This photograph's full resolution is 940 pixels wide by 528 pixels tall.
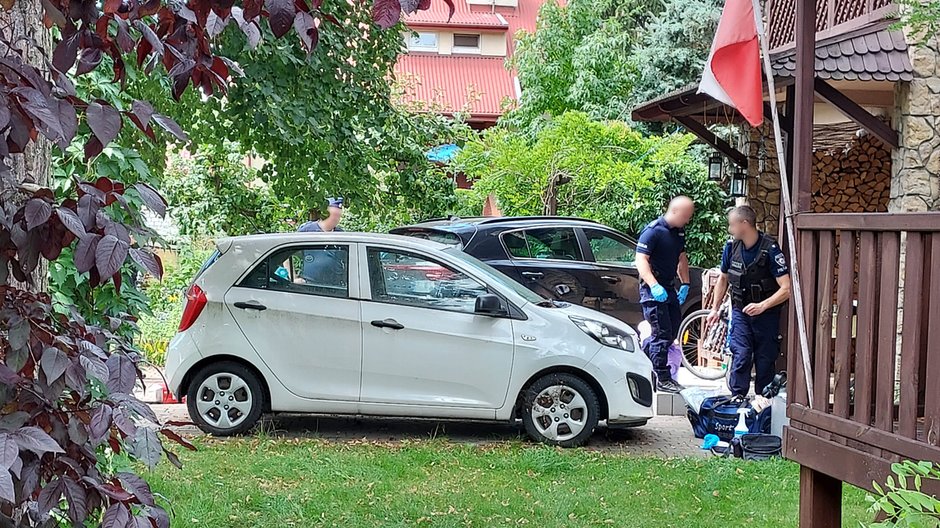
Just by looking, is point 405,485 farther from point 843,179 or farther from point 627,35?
point 627,35

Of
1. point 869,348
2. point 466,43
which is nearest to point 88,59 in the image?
point 869,348

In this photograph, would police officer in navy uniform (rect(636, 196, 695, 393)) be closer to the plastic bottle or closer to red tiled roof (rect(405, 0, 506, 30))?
the plastic bottle

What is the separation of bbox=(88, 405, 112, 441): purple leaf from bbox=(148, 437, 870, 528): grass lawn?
3.49 meters

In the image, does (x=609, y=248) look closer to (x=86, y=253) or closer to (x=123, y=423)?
(x=123, y=423)

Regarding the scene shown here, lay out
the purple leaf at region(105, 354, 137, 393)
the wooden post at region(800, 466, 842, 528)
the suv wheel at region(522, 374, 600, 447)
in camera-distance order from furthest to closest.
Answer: the suv wheel at region(522, 374, 600, 447) → the wooden post at region(800, 466, 842, 528) → the purple leaf at region(105, 354, 137, 393)

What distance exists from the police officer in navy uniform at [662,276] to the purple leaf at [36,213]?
7.64 m

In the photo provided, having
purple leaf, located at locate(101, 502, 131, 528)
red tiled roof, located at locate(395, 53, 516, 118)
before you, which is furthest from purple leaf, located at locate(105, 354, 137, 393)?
red tiled roof, located at locate(395, 53, 516, 118)

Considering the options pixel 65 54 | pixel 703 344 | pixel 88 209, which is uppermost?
pixel 65 54

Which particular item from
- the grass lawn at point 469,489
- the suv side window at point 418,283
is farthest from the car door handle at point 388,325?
the grass lawn at point 469,489

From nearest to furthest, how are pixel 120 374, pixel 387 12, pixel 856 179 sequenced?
pixel 387 12, pixel 120 374, pixel 856 179

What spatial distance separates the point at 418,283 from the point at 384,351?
0.64m

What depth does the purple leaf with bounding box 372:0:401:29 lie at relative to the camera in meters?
1.83

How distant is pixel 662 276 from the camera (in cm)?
941

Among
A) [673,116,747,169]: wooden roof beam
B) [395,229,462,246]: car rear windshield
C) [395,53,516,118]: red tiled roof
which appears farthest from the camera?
[395,53,516,118]: red tiled roof
